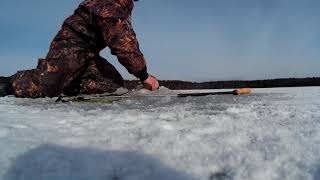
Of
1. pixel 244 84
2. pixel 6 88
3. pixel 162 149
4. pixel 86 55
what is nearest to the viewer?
pixel 162 149

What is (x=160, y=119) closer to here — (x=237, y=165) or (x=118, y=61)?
(x=237, y=165)

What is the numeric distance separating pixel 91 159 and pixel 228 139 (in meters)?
0.76

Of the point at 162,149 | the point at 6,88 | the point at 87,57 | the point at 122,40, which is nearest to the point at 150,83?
the point at 122,40

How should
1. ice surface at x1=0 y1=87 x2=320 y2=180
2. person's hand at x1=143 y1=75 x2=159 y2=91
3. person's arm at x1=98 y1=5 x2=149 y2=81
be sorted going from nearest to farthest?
1. ice surface at x1=0 y1=87 x2=320 y2=180
2. person's arm at x1=98 y1=5 x2=149 y2=81
3. person's hand at x1=143 y1=75 x2=159 y2=91

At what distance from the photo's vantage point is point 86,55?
579 cm

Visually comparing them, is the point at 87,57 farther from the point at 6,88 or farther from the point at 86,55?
the point at 6,88

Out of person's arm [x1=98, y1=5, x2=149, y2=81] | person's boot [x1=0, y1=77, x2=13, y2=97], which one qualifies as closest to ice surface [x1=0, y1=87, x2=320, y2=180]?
person's arm [x1=98, y1=5, x2=149, y2=81]

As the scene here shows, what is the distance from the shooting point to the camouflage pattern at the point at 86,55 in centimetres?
506

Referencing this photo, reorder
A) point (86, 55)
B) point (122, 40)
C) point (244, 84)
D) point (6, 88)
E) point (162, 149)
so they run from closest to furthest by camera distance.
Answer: point (162, 149) → point (122, 40) → point (86, 55) → point (6, 88) → point (244, 84)

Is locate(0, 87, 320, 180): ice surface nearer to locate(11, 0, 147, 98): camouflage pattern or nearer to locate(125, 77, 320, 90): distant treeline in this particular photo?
locate(11, 0, 147, 98): camouflage pattern

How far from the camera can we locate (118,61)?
514 centimetres

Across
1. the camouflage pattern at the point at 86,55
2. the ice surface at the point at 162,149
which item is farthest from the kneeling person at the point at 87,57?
the ice surface at the point at 162,149

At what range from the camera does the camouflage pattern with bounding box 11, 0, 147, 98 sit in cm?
506

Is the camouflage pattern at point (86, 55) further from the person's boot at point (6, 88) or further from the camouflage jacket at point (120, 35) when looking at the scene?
the person's boot at point (6, 88)
